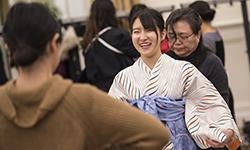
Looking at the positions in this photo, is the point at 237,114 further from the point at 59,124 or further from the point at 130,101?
the point at 59,124

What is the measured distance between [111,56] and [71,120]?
253 centimetres

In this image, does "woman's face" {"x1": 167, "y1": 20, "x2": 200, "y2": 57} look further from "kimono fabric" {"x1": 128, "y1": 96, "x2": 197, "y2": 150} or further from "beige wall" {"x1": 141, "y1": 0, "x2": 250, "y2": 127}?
"beige wall" {"x1": 141, "y1": 0, "x2": 250, "y2": 127}

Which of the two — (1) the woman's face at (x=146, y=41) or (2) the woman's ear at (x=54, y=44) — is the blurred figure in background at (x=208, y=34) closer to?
(1) the woman's face at (x=146, y=41)

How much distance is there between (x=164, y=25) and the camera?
254 cm

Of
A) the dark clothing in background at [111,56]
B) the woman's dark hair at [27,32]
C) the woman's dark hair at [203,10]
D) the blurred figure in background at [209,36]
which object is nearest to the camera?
the woman's dark hair at [27,32]

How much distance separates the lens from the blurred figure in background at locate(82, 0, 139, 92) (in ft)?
13.1

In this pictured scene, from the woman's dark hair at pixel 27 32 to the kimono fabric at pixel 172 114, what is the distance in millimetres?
885

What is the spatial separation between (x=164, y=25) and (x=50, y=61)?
3.64 feet

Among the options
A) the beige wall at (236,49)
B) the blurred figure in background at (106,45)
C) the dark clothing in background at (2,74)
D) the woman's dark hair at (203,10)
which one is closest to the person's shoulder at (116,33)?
the blurred figure in background at (106,45)

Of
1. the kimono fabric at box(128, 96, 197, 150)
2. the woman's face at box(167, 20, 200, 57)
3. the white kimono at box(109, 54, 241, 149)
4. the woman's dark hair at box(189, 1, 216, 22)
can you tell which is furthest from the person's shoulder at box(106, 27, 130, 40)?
the kimono fabric at box(128, 96, 197, 150)

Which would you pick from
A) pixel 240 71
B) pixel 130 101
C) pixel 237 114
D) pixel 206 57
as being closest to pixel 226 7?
pixel 240 71

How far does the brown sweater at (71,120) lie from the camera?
147 centimetres

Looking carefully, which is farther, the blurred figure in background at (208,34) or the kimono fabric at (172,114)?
the blurred figure in background at (208,34)

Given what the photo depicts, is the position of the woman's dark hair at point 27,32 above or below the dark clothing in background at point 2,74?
above
